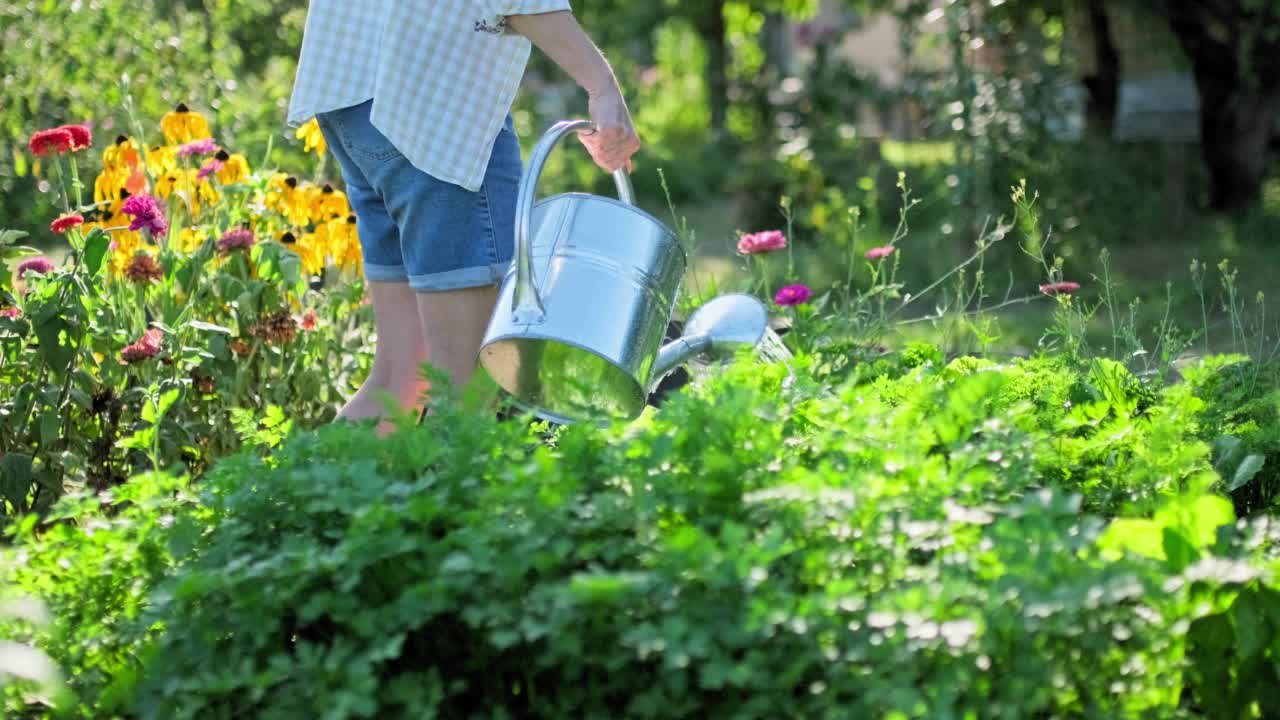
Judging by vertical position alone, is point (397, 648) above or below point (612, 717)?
above

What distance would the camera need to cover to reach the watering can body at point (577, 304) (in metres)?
1.97

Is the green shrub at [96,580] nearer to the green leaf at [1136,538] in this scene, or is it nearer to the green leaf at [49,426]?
the green leaf at [49,426]

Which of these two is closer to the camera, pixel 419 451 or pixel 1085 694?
pixel 1085 694

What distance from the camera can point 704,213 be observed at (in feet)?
27.6

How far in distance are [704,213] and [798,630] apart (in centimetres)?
717

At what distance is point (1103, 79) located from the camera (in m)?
7.49

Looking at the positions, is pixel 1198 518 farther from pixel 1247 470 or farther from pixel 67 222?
pixel 67 222

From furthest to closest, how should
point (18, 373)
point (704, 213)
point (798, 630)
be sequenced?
1. point (704, 213)
2. point (18, 373)
3. point (798, 630)


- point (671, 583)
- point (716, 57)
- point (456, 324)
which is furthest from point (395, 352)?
→ point (716, 57)

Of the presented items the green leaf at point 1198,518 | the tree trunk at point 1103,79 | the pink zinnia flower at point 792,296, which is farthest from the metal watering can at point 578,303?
the tree trunk at point 1103,79

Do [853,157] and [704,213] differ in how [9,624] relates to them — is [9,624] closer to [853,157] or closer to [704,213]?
[853,157]

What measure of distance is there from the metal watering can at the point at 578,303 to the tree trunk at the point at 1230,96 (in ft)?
17.0

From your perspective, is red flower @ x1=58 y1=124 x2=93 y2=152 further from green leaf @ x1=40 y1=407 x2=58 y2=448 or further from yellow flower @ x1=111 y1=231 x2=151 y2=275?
green leaf @ x1=40 y1=407 x2=58 y2=448

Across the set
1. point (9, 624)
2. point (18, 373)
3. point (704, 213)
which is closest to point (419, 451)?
point (9, 624)
